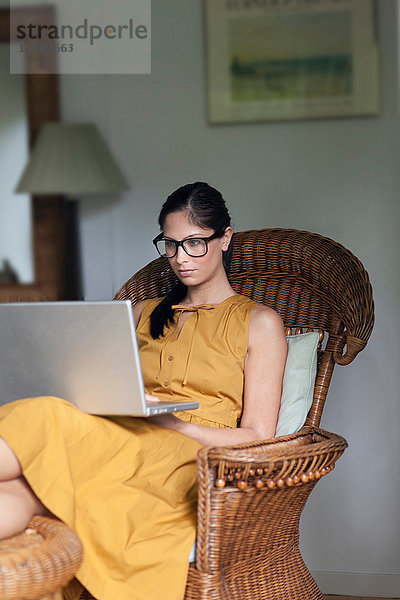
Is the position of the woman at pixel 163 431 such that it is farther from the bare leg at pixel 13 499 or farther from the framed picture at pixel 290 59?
the framed picture at pixel 290 59

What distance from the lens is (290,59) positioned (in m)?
2.89

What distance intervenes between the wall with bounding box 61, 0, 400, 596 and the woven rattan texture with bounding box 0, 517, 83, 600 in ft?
5.01

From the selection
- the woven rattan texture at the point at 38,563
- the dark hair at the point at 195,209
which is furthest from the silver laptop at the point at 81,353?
the dark hair at the point at 195,209

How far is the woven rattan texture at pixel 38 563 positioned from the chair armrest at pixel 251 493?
0.32 m

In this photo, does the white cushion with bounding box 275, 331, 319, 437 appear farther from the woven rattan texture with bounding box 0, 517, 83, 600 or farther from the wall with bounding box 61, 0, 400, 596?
the woven rattan texture with bounding box 0, 517, 83, 600

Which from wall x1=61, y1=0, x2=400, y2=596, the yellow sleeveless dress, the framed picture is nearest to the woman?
the yellow sleeveless dress

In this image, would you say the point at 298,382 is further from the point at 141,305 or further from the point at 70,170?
the point at 70,170

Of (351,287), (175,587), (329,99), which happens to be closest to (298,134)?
(329,99)

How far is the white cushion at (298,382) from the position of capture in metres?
2.18

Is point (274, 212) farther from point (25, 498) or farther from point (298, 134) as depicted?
point (25, 498)

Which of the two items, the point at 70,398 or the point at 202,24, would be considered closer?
the point at 70,398

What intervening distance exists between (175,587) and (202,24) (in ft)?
6.70

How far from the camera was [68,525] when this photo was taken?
1601mm

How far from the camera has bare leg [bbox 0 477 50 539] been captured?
5.02 feet
